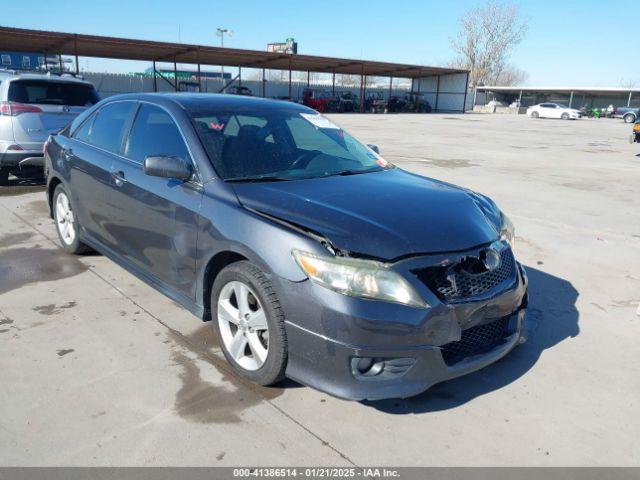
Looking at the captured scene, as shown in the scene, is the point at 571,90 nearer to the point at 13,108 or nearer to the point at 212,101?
the point at 13,108

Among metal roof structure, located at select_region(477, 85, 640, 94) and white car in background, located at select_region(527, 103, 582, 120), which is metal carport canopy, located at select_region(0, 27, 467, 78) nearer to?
white car in background, located at select_region(527, 103, 582, 120)

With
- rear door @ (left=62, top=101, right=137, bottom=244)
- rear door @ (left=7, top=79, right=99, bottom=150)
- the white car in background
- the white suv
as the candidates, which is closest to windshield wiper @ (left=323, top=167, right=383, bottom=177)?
rear door @ (left=62, top=101, right=137, bottom=244)

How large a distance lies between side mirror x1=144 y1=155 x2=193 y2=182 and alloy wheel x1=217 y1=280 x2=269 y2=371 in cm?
82

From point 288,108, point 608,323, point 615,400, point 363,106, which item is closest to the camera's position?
point 615,400

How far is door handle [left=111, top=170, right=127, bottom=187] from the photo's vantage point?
3.99m

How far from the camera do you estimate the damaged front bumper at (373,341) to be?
2.49 metres

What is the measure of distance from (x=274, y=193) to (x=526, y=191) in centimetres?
757

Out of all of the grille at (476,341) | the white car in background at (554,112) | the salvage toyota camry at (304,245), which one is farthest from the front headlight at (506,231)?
the white car in background at (554,112)

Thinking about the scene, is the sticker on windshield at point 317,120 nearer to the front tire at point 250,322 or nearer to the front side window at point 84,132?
the front tire at point 250,322

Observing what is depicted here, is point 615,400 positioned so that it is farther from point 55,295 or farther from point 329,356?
point 55,295

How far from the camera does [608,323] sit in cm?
405

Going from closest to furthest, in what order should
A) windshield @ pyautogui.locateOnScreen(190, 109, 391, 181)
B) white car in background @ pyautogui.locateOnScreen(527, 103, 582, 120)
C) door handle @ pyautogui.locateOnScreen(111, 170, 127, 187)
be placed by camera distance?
windshield @ pyautogui.locateOnScreen(190, 109, 391, 181)
door handle @ pyautogui.locateOnScreen(111, 170, 127, 187)
white car in background @ pyautogui.locateOnScreen(527, 103, 582, 120)

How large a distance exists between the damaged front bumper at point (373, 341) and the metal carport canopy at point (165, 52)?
99.5 feet
